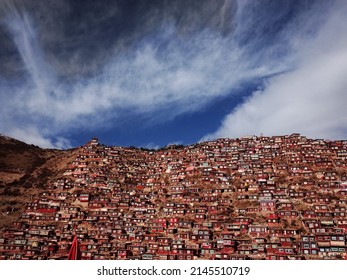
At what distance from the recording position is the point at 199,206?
3750 inches

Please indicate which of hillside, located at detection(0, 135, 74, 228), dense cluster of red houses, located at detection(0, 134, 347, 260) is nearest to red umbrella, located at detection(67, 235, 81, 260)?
dense cluster of red houses, located at detection(0, 134, 347, 260)

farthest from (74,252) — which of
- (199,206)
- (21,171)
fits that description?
(21,171)

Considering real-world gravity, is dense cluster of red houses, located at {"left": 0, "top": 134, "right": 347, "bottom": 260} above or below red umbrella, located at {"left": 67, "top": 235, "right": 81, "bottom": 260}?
above

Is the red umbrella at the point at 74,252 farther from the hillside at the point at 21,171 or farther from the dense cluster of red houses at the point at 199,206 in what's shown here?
the hillside at the point at 21,171

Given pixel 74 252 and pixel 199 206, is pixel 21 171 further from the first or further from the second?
pixel 74 252

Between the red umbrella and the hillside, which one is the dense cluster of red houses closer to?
the hillside

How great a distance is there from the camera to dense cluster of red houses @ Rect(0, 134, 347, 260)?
240 feet

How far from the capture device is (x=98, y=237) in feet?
270

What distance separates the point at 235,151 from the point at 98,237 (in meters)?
68.5

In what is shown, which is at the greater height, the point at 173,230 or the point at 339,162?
the point at 339,162
